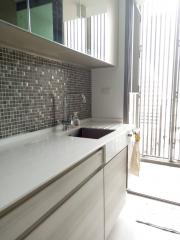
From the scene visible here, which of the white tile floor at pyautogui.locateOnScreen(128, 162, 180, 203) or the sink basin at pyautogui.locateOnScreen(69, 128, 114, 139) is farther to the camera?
the white tile floor at pyautogui.locateOnScreen(128, 162, 180, 203)

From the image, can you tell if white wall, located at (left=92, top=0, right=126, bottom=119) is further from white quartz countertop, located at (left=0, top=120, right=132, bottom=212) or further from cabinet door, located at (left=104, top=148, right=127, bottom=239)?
white quartz countertop, located at (left=0, top=120, right=132, bottom=212)

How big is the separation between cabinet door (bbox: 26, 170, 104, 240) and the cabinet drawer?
0.20 feet

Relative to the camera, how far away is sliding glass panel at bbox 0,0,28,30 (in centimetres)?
87

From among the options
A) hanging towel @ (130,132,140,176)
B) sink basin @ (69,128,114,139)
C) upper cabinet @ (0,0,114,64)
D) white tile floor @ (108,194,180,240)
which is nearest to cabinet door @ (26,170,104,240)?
white tile floor @ (108,194,180,240)

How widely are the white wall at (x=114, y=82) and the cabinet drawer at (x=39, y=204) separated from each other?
1.38 meters

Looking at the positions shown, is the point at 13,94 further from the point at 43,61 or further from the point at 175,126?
the point at 175,126

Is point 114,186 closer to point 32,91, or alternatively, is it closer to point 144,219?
point 144,219

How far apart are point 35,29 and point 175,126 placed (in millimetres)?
2758

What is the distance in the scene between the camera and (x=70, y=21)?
54.2 inches

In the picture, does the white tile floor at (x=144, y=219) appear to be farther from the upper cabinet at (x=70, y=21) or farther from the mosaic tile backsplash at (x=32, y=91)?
the upper cabinet at (x=70, y=21)

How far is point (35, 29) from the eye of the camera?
1020 millimetres

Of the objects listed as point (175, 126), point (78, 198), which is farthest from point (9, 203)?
point (175, 126)

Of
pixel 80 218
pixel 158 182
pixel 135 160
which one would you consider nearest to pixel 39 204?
pixel 80 218

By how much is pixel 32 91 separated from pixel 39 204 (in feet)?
3.26
